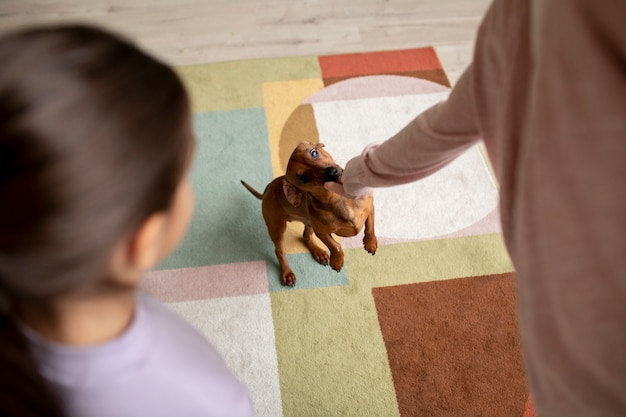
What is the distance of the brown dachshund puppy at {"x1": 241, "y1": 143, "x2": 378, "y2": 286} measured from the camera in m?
1.20

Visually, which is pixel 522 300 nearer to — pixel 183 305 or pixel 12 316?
pixel 12 316

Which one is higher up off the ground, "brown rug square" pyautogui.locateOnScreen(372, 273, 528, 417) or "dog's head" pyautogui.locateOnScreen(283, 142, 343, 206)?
"dog's head" pyautogui.locateOnScreen(283, 142, 343, 206)

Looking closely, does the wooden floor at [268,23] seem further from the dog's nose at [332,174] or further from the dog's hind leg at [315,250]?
the dog's nose at [332,174]

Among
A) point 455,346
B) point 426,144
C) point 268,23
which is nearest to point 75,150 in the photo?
point 426,144

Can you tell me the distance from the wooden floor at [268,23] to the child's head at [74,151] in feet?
5.36

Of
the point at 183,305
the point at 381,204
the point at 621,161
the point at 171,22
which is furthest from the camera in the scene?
the point at 171,22

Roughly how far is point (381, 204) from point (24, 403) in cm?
124

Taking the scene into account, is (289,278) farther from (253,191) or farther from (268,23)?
(268,23)

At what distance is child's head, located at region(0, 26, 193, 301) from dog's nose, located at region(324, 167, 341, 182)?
68cm

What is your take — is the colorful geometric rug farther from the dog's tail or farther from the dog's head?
the dog's head

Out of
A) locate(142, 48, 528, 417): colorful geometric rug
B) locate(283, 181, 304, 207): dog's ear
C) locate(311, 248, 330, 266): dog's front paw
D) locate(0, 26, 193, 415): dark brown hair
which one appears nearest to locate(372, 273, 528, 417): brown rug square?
locate(142, 48, 528, 417): colorful geometric rug

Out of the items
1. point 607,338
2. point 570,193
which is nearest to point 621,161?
point 570,193

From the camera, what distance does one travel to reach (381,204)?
1.70 metres

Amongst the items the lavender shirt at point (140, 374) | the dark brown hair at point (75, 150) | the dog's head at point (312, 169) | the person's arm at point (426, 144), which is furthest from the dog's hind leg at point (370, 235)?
the dark brown hair at point (75, 150)
